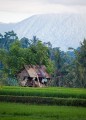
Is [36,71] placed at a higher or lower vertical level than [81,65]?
lower

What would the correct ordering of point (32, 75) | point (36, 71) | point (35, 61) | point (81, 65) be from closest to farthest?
point (32, 75)
point (35, 61)
point (36, 71)
point (81, 65)

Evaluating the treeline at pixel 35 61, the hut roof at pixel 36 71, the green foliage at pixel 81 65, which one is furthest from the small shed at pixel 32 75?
the green foliage at pixel 81 65

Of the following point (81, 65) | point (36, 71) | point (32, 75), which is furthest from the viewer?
point (81, 65)

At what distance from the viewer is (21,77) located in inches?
2253

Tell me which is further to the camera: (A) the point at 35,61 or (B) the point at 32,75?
(A) the point at 35,61

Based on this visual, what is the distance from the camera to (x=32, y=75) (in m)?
57.2

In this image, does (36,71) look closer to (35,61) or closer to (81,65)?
(35,61)

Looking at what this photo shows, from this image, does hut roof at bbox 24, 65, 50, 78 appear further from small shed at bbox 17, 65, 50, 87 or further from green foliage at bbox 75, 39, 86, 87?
Result: green foliage at bbox 75, 39, 86, 87

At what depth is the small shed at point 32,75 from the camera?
56.7m

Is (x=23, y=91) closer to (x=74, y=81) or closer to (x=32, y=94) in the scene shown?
(x=32, y=94)

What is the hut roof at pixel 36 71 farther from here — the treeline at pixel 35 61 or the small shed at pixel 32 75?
the treeline at pixel 35 61

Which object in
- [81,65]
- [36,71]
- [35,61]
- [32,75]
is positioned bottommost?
[32,75]

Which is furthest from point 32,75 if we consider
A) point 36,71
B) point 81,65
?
point 81,65

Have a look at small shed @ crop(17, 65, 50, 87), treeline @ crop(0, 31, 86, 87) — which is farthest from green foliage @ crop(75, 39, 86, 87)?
small shed @ crop(17, 65, 50, 87)
